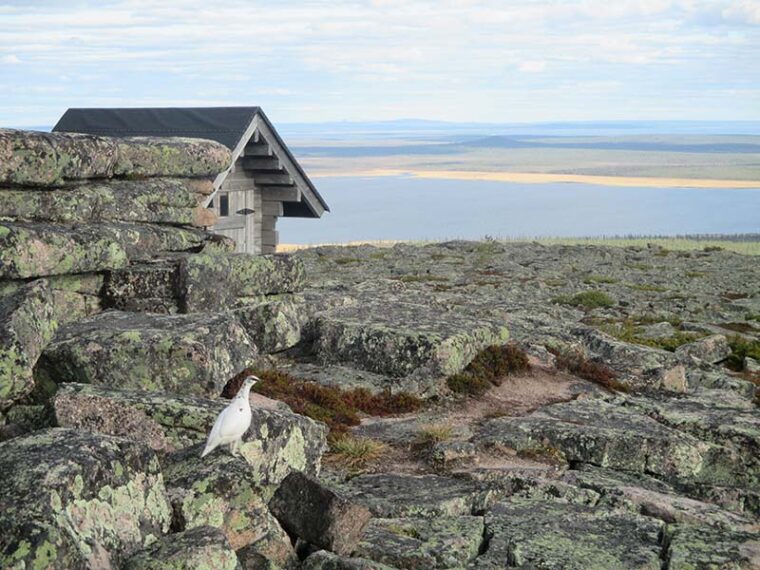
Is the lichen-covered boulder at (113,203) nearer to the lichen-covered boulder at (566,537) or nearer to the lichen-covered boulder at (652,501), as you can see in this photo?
the lichen-covered boulder at (566,537)

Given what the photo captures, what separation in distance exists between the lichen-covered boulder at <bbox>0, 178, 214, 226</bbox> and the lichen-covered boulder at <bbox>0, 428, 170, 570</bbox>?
8567 millimetres

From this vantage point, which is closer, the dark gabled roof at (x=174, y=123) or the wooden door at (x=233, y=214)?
the dark gabled roof at (x=174, y=123)

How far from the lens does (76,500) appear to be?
10.9 m

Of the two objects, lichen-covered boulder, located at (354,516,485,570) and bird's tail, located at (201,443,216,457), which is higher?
bird's tail, located at (201,443,216,457)

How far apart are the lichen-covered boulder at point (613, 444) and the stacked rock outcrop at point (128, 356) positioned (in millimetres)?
4189

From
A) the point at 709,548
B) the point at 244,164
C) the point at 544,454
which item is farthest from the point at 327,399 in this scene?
the point at 244,164

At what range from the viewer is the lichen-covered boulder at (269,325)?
68.0ft

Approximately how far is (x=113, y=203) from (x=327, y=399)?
6.43m

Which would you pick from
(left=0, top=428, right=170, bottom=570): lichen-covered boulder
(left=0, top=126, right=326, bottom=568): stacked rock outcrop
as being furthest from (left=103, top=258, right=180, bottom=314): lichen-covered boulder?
(left=0, top=428, right=170, bottom=570): lichen-covered boulder

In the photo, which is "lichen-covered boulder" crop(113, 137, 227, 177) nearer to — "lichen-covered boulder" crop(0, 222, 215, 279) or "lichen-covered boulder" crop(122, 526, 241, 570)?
"lichen-covered boulder" crop(0, 222, 215, 279)

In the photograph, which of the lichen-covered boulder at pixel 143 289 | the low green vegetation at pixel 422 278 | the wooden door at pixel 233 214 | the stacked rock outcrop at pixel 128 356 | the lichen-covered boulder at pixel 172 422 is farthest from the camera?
the low green vegetation at pixel 422 278

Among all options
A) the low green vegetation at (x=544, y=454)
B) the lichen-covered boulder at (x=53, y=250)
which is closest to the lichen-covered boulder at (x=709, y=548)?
the low green vegetation at (x=544, y=454)

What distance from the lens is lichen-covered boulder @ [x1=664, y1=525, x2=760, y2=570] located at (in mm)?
12922

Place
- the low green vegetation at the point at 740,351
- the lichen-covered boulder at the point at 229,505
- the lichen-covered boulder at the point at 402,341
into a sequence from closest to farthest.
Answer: the lichen-covered boulder at the point at 229,505 < the lichen-covered boulder at the point at 402,341 < the low green vegetation at the point at 740,351
